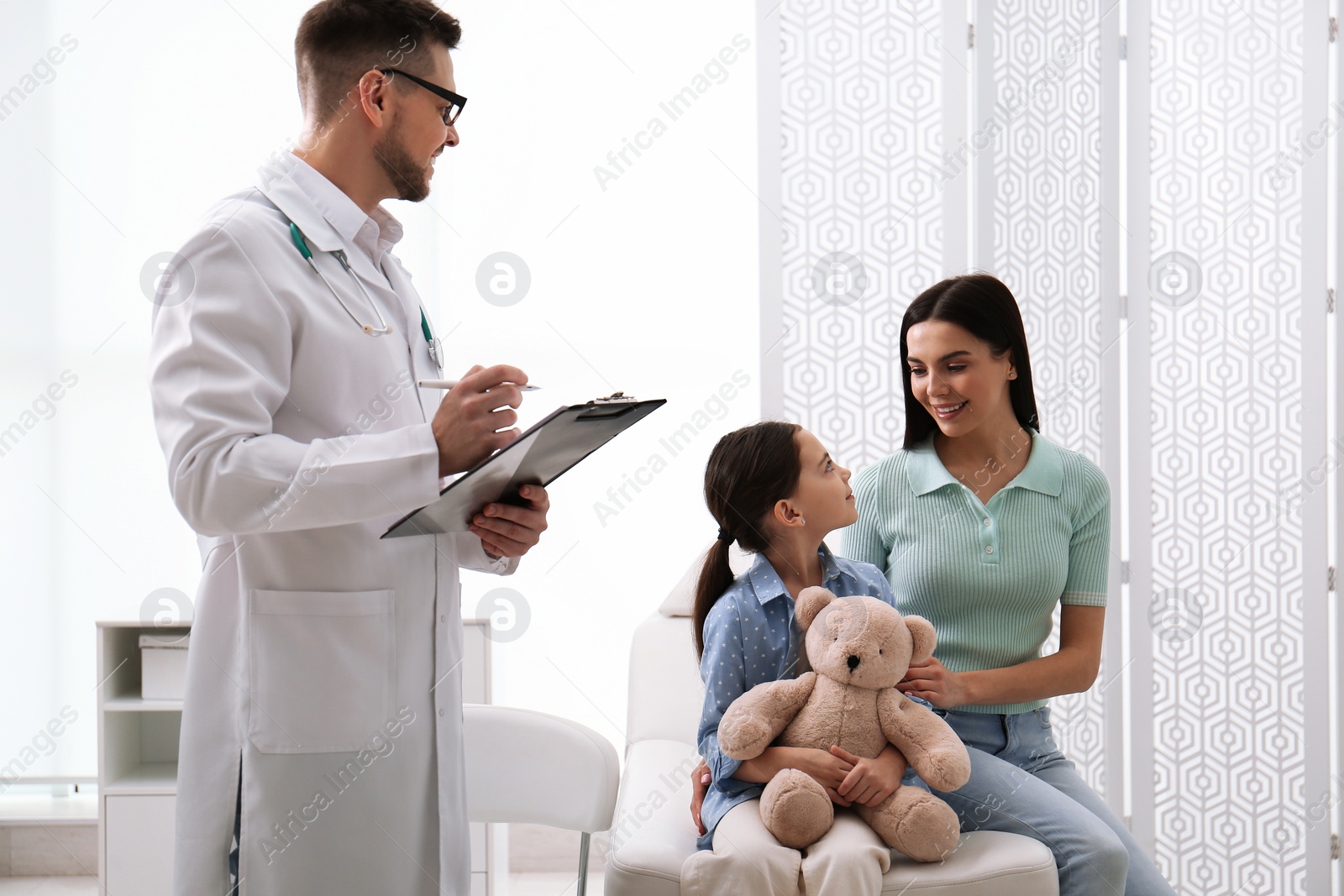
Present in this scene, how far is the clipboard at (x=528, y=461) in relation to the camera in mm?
1042

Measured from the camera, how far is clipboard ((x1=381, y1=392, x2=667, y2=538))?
104 centimetres

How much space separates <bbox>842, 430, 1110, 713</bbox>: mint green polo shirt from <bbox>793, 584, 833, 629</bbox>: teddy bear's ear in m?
0.27

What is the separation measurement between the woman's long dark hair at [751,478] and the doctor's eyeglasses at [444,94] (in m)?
0.65

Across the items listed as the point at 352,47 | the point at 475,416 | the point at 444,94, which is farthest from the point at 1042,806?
the point at 352,47

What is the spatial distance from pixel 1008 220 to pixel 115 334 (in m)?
2.56

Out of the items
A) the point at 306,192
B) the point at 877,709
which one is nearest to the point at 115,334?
the point at 306,192

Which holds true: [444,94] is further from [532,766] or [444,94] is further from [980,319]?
[532,766]

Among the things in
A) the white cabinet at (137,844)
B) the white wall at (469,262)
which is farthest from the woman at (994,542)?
the white cabinet at (137,844)

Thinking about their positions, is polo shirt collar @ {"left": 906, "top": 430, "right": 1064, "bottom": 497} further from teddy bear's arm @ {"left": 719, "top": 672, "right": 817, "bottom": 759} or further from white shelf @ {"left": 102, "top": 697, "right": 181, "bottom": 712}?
white shelf @ {"left": 102, "top": 697, "right": 181, "bottom": 712}

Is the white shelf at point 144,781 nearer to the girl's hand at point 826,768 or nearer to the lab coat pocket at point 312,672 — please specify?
the lab coat pocket at point 312,672

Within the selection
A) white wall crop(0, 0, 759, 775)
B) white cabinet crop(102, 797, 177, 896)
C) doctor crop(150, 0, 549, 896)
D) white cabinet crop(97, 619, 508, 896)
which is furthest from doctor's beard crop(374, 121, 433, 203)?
white cabinet crop(102, 797, 177, 896)

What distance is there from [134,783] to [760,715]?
1833mm

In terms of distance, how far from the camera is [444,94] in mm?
1289

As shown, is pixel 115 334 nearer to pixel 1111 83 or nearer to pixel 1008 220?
pixel 1008 220
